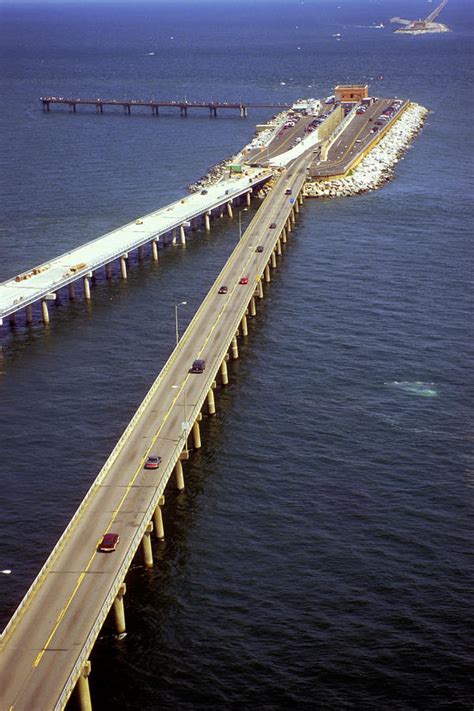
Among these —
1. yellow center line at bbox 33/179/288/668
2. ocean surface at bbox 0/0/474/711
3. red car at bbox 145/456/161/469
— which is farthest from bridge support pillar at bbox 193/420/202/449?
red car at bbox 145/456/161/469

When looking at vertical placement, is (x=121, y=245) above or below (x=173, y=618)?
above

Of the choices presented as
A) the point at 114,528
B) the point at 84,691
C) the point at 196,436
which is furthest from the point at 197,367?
the point at 84,691

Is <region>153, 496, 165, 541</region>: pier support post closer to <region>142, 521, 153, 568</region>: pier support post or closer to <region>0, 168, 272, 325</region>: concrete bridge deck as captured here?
<region>142, 521, 153, 568</region>: pier support post

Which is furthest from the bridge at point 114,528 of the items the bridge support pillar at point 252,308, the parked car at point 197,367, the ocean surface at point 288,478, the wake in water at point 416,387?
the wake in water at point 416,387

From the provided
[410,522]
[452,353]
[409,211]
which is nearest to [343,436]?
[410,522]

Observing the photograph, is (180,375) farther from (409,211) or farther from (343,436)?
(409,211)

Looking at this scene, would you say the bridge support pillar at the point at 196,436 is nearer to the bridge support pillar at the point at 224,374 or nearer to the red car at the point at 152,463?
the red car at the point at 152,463

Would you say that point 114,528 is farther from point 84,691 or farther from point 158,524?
point 84,691
